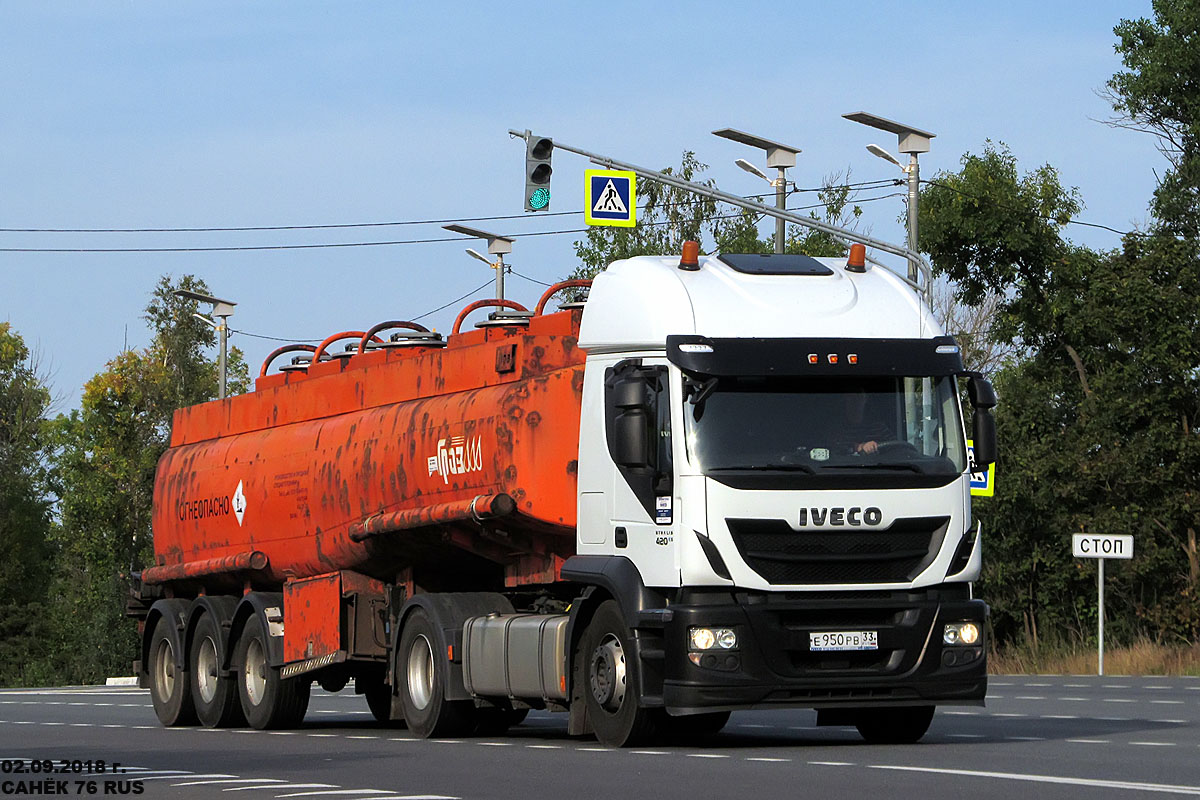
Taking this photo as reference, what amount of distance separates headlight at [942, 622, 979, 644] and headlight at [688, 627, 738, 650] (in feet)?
5.35

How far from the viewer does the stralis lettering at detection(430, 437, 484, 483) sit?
61.8 feet

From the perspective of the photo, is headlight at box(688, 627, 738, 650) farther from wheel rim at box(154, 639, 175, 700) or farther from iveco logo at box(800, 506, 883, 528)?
wheel rim at box(154, 639, 175, 700)

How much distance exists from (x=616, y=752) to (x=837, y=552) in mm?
2227

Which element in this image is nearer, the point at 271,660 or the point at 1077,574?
the point at 271,660

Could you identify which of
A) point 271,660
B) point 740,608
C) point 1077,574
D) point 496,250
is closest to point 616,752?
point 740,608

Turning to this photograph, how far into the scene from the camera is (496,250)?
1718 inches

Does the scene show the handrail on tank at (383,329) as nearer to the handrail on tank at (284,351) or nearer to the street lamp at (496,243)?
the handrail on tank at (284,351)

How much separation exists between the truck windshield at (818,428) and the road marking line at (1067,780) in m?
2.55

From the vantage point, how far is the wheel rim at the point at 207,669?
78.3 ft

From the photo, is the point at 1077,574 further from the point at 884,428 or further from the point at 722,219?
the point at 884,428

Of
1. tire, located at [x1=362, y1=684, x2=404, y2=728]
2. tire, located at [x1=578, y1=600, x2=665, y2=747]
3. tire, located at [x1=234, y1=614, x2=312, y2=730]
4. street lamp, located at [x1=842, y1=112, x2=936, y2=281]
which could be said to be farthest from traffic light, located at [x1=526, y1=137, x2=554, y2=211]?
tire, located at [x1=578, y1=600, x2=665, y2=747]

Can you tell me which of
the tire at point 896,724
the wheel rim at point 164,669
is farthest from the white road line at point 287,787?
the wheel rim at point 164,669

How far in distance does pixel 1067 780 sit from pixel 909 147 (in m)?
22.2

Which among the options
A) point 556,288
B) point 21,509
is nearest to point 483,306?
point 556,288
